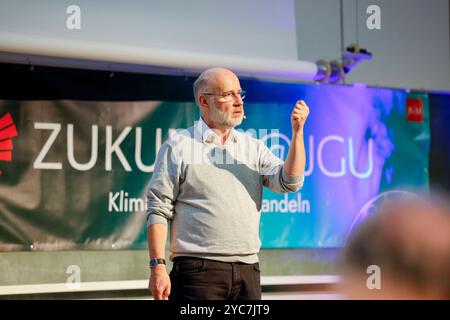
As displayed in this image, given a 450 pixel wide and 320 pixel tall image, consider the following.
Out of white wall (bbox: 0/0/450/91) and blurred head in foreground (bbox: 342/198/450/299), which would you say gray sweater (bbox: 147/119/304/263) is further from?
blurred head in foreground (bbox: 342/198/450/299)

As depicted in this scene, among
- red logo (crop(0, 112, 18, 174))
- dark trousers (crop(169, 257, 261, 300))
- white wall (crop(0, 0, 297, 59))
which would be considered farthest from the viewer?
white wall (crop(0, 0, 297, 59))

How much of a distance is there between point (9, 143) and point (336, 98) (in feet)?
7.85

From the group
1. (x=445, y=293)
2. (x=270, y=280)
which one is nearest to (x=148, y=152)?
(x=270, y=280)

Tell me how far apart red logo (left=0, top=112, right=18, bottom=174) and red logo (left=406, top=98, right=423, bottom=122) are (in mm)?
2966

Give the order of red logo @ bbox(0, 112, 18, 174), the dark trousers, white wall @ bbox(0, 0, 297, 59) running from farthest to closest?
white wall @ bbox(0, 0, 297, 59)
red logo @ bbox(0, 112, 18, 174)
the dark trousers

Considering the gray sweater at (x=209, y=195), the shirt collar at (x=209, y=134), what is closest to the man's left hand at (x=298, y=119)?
the gray sweater at (x=209, y=195)

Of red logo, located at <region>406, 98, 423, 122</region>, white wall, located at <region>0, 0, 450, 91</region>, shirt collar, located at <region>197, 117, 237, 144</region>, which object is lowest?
shirt collar, located at <region>197, 117, 237, 144</region>

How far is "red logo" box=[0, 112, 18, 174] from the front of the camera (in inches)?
158

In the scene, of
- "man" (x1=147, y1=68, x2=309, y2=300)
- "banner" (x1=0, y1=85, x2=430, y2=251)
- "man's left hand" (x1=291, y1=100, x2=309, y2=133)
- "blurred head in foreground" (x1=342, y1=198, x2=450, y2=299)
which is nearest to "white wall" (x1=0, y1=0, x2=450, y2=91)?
"banner" (x1=0, y1=85, x2=430, y2=251)

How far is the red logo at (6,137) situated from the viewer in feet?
13.2

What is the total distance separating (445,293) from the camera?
4855 millimetres

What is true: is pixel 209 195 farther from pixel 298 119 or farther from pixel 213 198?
pixel 298 119

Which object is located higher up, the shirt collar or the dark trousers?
the shirt collar

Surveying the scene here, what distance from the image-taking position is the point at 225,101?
2.54 m
